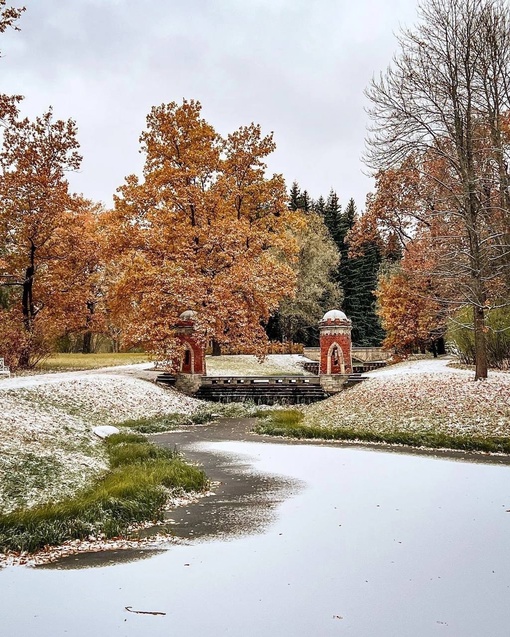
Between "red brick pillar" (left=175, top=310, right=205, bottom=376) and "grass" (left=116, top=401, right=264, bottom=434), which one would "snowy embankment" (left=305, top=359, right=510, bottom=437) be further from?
"red brick pillar" (left=175, top=310, right=205, bottom=376)

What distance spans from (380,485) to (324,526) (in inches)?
90.4

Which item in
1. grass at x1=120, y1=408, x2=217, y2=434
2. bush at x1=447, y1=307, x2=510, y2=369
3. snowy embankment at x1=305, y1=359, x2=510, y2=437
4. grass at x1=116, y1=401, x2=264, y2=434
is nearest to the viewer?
snowy embankment at x1=305, y1=359, x2=510, y2=437

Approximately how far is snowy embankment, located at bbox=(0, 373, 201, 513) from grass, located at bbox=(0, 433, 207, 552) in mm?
507

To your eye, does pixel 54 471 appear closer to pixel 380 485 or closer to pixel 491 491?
pixel 380 485

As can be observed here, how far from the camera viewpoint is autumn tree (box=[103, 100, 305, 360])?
873 inches

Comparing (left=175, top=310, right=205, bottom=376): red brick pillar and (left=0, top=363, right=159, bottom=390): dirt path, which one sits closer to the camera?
(left=0, top=363, right=159, bottom=390): dirt path

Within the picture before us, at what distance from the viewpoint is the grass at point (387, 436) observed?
38.2 feet

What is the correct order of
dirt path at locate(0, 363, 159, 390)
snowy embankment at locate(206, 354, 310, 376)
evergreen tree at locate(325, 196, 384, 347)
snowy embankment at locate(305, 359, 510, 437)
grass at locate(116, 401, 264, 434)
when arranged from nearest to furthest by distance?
snowy embankment at locate(305, 359, 510, 437), grass at locate(116, 401, 264, 434), dirt path at locate(0, 363, 159, 390), snowy embankment at locate(206, 354, 310, 376), evergreen tree at locate(325, 196, 384, 347)

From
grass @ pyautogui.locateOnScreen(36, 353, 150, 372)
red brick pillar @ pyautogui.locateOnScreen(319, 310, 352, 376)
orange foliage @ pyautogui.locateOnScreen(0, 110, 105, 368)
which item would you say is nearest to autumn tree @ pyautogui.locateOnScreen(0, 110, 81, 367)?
orange foliage @ pyautogui.locateOnScreen(0, 110, 105, 368)

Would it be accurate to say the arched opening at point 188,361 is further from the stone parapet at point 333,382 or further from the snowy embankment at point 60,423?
the stone parapet at point 333,382

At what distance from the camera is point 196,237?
24703mm

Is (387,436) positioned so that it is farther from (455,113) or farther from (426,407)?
(455,113)

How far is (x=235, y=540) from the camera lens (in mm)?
6008

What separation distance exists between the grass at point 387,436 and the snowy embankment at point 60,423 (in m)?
4.33
